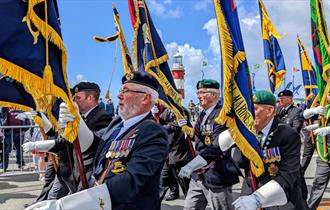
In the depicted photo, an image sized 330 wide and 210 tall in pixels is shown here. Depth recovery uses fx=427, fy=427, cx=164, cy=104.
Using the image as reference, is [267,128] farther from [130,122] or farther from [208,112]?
[208,112]

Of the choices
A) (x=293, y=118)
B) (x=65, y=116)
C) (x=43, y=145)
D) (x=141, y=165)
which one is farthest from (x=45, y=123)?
(x=293, y=118)

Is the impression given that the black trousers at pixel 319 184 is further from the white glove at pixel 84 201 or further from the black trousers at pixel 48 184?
the white glove at pixel 84 201

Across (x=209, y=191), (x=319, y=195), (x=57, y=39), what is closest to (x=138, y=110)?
(x=57, y=39)

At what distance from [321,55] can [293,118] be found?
268 cm

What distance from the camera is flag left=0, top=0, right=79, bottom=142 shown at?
2836 mm

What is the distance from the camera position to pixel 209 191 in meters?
4.73

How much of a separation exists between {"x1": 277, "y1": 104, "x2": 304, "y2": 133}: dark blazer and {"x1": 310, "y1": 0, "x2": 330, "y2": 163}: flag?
202 cm

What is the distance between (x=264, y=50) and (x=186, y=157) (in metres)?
2.92

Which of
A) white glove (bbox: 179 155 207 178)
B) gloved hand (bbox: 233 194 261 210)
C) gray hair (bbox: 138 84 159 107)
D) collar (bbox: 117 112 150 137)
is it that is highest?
gray hair (bbox: 138 84 159 107)

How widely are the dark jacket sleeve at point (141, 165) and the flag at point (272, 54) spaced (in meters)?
6.21

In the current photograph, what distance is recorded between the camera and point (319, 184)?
6105 mm

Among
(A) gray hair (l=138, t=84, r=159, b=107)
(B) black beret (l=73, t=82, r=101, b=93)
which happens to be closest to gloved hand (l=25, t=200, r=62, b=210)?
(A) gray hair (l=138, t=84, r=159, b=107)

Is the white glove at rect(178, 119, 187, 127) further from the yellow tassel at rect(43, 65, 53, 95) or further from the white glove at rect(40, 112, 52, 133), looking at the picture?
the yellow tassel at rect(43, 65, 53, 95)

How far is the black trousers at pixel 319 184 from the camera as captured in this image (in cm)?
602
